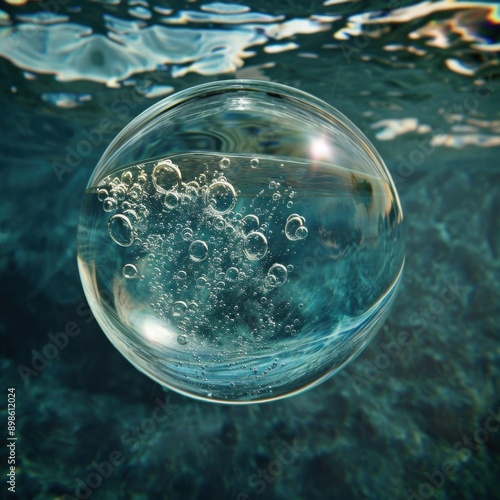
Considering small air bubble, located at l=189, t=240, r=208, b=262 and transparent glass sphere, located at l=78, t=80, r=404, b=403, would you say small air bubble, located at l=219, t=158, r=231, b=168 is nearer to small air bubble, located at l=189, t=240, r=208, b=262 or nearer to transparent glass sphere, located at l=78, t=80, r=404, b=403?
transparent glass sphere, located at l=78, t=80, r=404, b=403

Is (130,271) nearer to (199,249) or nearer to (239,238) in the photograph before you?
(199,249)

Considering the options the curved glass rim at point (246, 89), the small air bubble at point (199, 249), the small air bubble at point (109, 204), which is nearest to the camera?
the small air bubble at point (199, 249)

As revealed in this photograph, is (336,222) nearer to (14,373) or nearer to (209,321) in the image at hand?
(209,321)

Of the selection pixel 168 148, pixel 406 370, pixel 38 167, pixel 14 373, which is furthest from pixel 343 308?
pixel 38 167

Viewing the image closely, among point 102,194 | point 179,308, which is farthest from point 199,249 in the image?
point 102,194

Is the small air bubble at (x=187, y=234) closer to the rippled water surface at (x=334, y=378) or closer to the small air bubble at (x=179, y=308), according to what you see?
the small air bubble at (x=179, y=308)

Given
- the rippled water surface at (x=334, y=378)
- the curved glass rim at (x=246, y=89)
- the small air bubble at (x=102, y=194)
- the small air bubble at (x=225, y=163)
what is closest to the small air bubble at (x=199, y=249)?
the small air bubble at (x=225, y=163)

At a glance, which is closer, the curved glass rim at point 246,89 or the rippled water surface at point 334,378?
the curved glass rim at point 246,89
